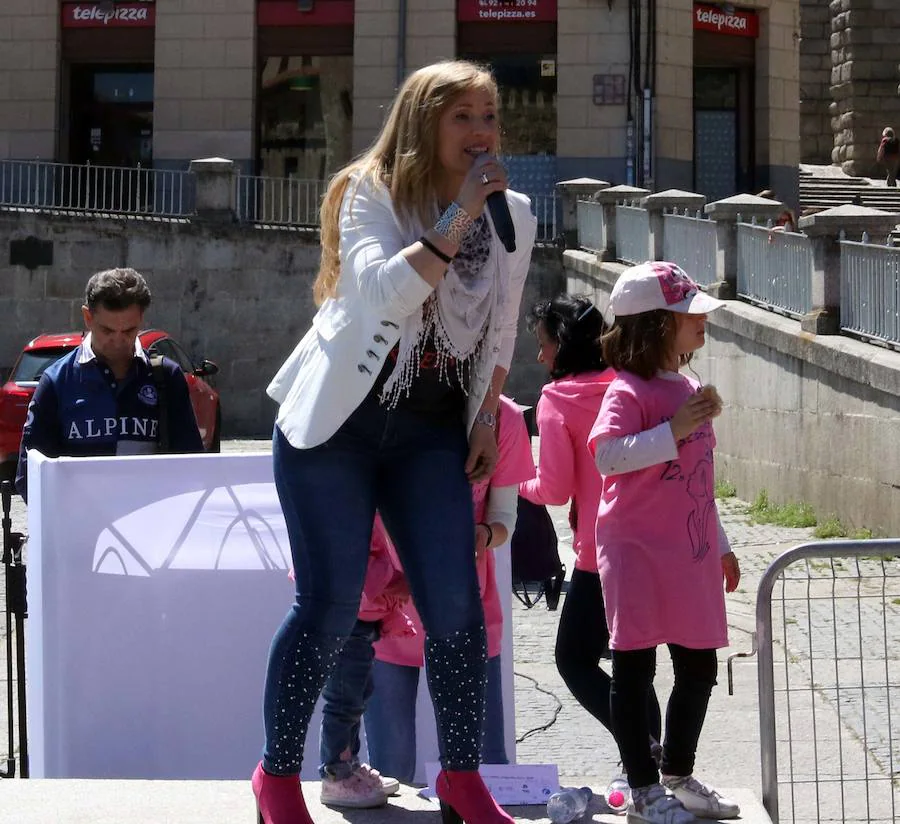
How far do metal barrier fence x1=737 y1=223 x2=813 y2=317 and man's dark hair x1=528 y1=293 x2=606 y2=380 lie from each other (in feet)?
26.3

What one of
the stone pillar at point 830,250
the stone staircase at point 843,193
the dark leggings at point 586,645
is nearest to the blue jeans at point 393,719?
the dark leggings at point 586,645

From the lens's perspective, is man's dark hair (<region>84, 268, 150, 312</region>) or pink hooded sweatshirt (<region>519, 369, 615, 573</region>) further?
man's dark hair (<region>84, 268, 150, 312</region>)

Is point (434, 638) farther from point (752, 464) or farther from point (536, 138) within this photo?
point (536, 138)

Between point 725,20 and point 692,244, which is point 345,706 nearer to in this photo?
point 692,244

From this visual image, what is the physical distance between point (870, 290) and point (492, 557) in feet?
25.3

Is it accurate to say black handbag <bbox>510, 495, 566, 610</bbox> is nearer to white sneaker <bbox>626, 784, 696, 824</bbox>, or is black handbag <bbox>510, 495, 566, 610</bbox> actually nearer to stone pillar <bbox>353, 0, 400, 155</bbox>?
white sneaker <bbox>626, 784, 696, 824</bbox>

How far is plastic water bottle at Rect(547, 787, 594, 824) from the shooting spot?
4.23 metres

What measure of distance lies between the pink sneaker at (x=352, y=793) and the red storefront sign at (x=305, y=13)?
25.8 meters

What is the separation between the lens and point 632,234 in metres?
19.6

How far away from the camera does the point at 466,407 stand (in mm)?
3941

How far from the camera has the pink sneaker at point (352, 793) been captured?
432 centimetres

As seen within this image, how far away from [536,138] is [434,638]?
25.5 metres

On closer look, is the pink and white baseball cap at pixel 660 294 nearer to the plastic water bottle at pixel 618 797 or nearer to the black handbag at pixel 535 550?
the black handbag at pixel 535 550

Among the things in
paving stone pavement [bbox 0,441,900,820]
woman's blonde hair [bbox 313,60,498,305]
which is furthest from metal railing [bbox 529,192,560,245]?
woman's blonde hair [bbox 313,60,498,305]
